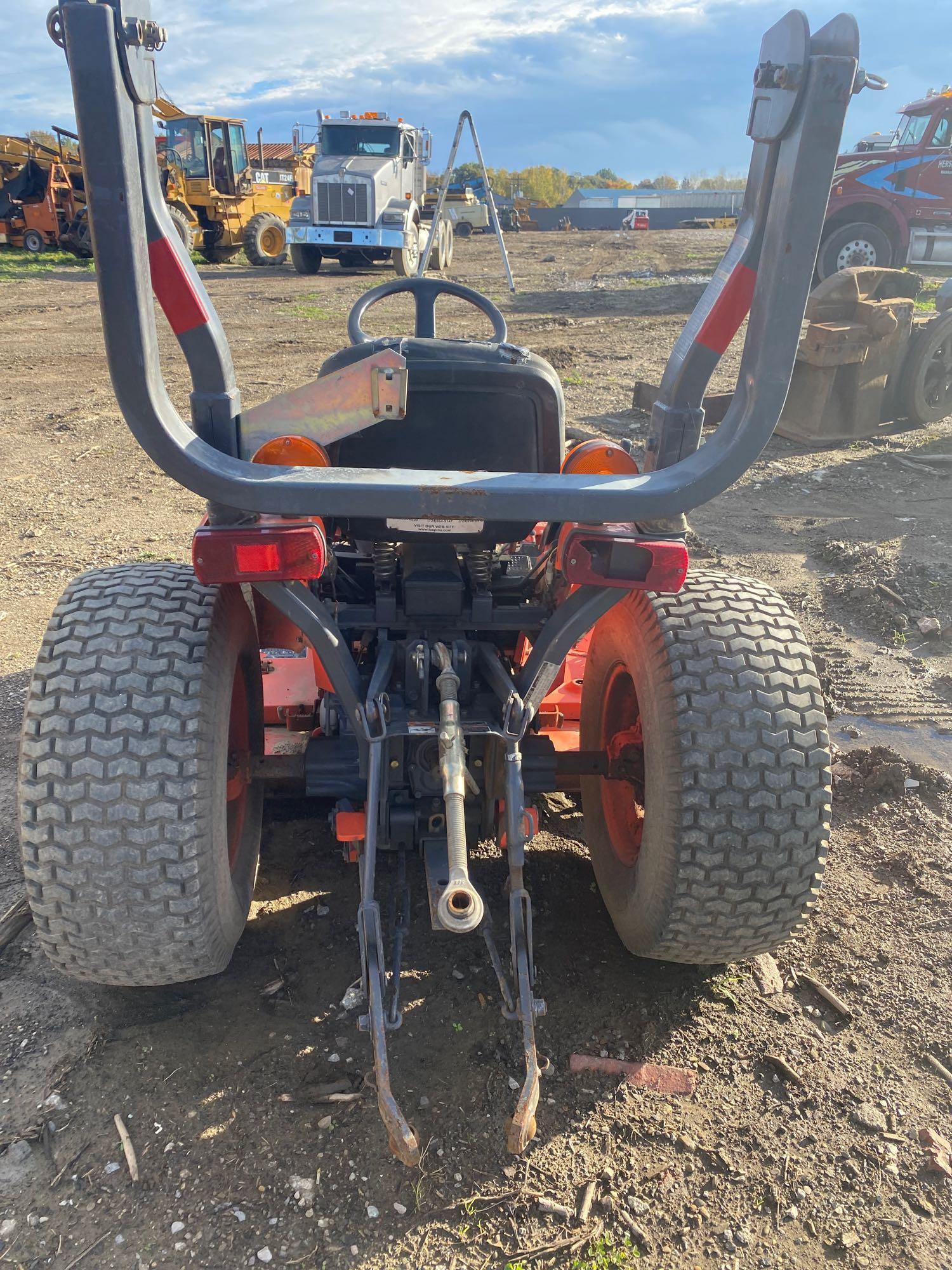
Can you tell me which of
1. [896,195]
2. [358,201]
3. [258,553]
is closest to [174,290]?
[258,553]

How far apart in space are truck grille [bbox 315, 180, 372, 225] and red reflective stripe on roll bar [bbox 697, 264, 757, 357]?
60.0 feet

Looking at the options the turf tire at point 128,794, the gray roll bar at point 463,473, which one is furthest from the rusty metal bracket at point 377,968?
the gray roll bar at point 463,473

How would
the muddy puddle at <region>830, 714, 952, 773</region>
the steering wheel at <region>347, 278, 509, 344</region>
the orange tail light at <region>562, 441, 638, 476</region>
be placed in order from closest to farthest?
the orange tail light at <region>562, 441, 638, 476</region>
the steering wheel at <region>347, 278, 509, 344</region>
the muddy puddle at <region>830, 714, 952, 773</region>

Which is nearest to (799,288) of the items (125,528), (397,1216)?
(397,1216)

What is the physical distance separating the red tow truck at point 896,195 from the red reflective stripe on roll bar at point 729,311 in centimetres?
1536

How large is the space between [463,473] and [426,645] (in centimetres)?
72

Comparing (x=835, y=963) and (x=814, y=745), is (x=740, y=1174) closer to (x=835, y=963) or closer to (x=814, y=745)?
(x=835, y=963)

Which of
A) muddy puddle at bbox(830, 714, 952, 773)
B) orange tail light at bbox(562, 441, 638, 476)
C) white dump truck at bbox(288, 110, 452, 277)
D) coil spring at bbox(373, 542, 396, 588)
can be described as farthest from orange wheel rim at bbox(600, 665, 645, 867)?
white dump truck at bbox(288, 110, 452, 277)

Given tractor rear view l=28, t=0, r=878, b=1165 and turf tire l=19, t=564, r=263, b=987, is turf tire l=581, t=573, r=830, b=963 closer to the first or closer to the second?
tractor rear view l=28, t=0, r=878, b=1165

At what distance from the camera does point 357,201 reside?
59.6 feet

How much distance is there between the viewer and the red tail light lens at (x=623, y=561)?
2074mm

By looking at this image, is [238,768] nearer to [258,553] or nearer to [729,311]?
[258,553]

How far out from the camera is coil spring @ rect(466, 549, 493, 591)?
9.20ft

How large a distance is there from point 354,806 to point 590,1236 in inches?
51.1
